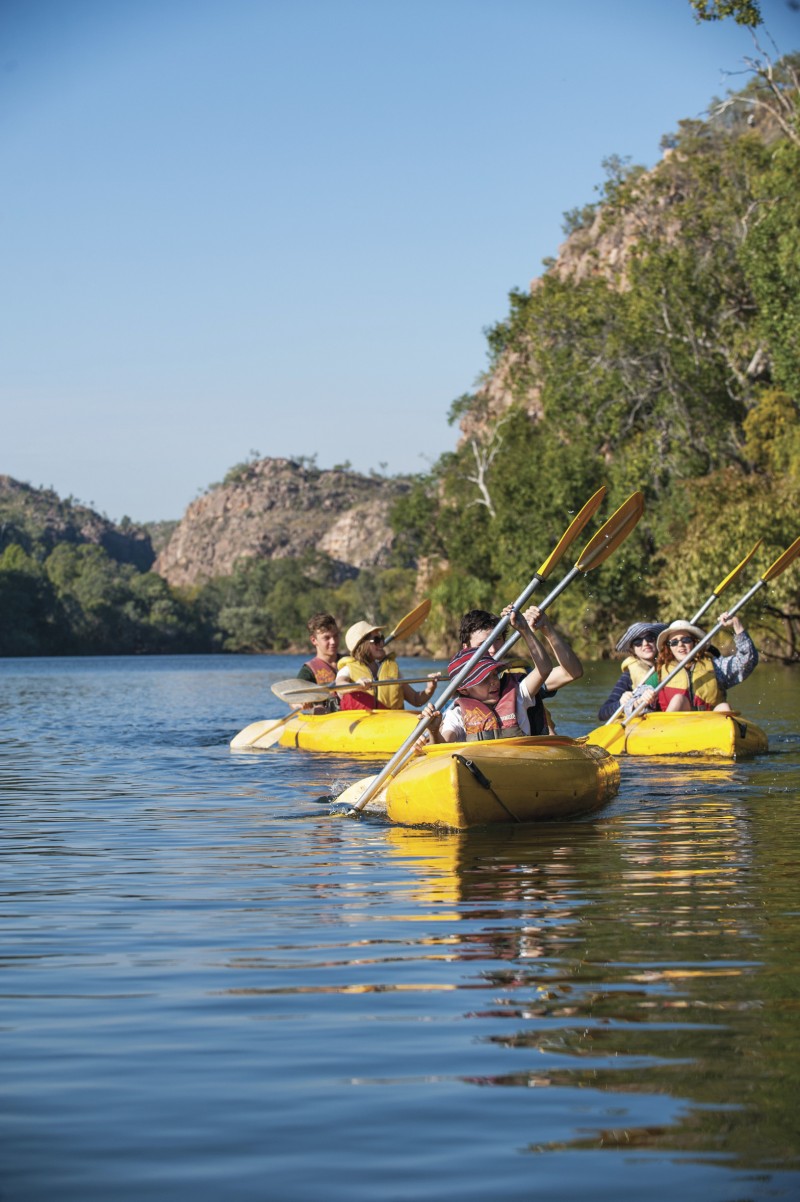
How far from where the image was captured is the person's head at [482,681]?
26.9 feet

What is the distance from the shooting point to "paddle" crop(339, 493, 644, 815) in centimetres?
799

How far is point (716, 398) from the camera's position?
3550 centimetres

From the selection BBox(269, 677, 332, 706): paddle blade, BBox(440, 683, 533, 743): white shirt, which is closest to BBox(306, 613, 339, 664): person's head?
BBox(269, 677, 332, 706): paddle blade

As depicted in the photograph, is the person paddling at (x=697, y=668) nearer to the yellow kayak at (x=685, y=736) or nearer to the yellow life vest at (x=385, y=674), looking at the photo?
the yellow kayak at (x=685, y=736)

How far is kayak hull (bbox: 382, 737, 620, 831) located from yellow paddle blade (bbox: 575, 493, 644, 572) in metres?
1.27

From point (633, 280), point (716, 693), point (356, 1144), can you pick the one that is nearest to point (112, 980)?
point (356, 1144)

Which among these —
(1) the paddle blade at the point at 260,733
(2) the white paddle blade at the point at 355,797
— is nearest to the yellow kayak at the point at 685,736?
(2) the white paddle blade at the point at 355,797

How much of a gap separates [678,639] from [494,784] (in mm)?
4495

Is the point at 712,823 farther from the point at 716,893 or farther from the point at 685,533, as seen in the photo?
the point at 685,533

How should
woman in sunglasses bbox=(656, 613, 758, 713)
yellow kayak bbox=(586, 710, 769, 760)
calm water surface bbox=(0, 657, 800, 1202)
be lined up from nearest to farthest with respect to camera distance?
calm water surface bbox=(0, 657, 800, 1202)
yellow kayak bbox=(586, 710, 769, 760)
woman in sunglasses bbox=(656, 613, 758, 713)

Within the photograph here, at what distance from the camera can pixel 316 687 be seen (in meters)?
10.0

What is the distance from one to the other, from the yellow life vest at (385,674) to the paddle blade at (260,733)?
1120 mm

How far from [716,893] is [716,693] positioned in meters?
6.82

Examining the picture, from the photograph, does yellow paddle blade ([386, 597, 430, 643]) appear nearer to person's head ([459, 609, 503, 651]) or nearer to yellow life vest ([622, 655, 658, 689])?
yellow life vest ([622, 655, 658, 689])
